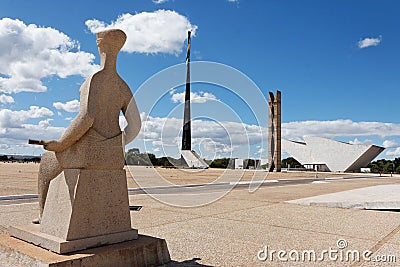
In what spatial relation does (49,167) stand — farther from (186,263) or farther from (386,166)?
(386,166)

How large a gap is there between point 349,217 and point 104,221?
5.64 metres

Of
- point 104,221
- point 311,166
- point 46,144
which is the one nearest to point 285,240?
point 104,221

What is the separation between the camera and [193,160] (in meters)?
48.3

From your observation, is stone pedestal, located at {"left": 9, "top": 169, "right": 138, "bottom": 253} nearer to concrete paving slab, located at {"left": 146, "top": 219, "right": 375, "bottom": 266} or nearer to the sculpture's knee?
the sculpture's knee

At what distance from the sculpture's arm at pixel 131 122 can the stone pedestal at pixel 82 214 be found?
0.39m

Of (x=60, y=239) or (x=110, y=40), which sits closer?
(x=60, y=239)

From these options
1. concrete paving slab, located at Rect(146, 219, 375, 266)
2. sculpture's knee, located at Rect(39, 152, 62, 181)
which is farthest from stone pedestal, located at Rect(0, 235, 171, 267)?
sculpture's knee, located at Rect(39, 152, 62, 181)

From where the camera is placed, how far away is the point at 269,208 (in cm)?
862

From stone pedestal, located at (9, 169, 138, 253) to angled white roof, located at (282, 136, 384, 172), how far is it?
55778 millimetres

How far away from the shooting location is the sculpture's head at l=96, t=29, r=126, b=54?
12.6 feet

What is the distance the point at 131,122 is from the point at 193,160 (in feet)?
146

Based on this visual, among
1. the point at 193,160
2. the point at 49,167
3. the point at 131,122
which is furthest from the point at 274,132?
the point at 49,167

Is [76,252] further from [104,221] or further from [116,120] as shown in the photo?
[116,120]

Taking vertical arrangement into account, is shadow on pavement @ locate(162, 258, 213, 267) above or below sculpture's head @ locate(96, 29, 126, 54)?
below
